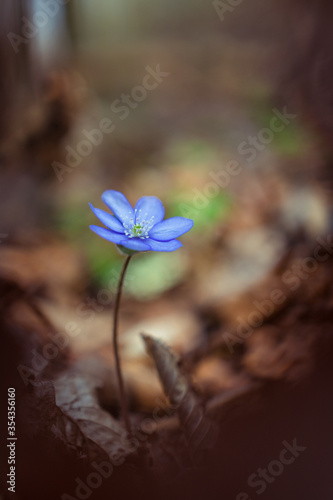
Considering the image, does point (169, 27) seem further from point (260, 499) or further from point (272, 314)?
point (260, 499)

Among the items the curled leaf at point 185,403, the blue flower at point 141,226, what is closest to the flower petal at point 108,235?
the blue flower at point 141,226

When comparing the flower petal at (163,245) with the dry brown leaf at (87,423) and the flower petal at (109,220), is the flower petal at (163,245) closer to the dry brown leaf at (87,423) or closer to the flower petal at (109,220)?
the flower petal at (109,220)

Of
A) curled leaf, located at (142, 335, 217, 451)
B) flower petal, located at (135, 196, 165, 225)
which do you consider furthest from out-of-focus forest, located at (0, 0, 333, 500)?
flower petal, located at (135, 196, 165, 225)

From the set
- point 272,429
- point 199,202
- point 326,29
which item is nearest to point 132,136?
point 199,202

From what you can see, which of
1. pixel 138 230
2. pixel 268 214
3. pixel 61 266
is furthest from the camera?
pixel 268 214

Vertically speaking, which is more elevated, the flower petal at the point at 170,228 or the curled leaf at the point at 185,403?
the flower petal at the point at 170,228

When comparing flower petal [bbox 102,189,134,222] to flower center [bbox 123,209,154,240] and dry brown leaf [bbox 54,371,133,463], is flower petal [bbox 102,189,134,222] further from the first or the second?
dry brown leaf [bbox 54,371,133,463]
